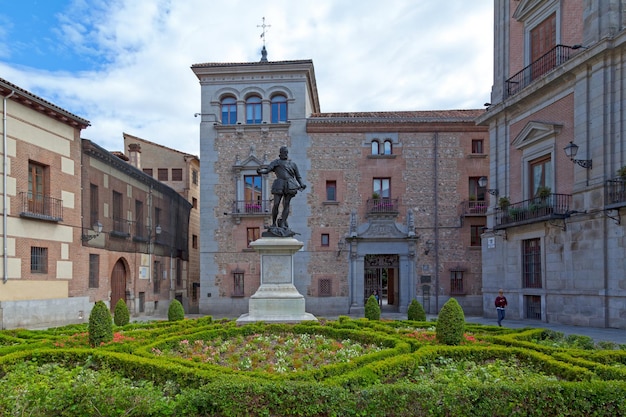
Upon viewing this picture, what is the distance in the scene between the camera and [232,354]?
10.2m

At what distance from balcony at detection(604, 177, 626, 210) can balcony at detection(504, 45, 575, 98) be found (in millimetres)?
5294

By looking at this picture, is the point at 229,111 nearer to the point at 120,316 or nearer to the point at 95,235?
the point at 95,235

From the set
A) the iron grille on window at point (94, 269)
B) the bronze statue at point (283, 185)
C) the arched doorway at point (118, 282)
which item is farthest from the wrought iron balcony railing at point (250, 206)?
the bronze statue at point (283, 185)

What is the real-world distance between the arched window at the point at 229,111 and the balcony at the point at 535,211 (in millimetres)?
16974

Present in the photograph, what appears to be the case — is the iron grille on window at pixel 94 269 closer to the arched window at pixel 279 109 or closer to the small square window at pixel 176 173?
the arched window at pixel 279 109

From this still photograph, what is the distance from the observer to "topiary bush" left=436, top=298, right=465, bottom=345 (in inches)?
411

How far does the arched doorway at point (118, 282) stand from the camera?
96.1 feet

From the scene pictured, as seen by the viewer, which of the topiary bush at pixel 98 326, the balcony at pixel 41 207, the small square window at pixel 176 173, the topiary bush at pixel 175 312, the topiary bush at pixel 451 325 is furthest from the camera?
the small square window at pixel 176 173

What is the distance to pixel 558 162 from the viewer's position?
800 inches

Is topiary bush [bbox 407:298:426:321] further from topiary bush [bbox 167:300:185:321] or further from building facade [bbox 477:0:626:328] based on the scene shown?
topiary bush [bbox 167:300:185:321]

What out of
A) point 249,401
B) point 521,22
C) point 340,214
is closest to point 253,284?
point 340,214

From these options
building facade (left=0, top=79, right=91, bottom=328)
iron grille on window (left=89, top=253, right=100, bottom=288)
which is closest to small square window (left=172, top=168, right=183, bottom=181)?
iron grille on window (left=89, top=253, right=100, bottom=288)

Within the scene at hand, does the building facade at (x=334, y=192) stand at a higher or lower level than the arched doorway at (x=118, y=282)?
higher

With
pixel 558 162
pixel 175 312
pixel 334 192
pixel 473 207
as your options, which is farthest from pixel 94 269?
pixel 558 162
